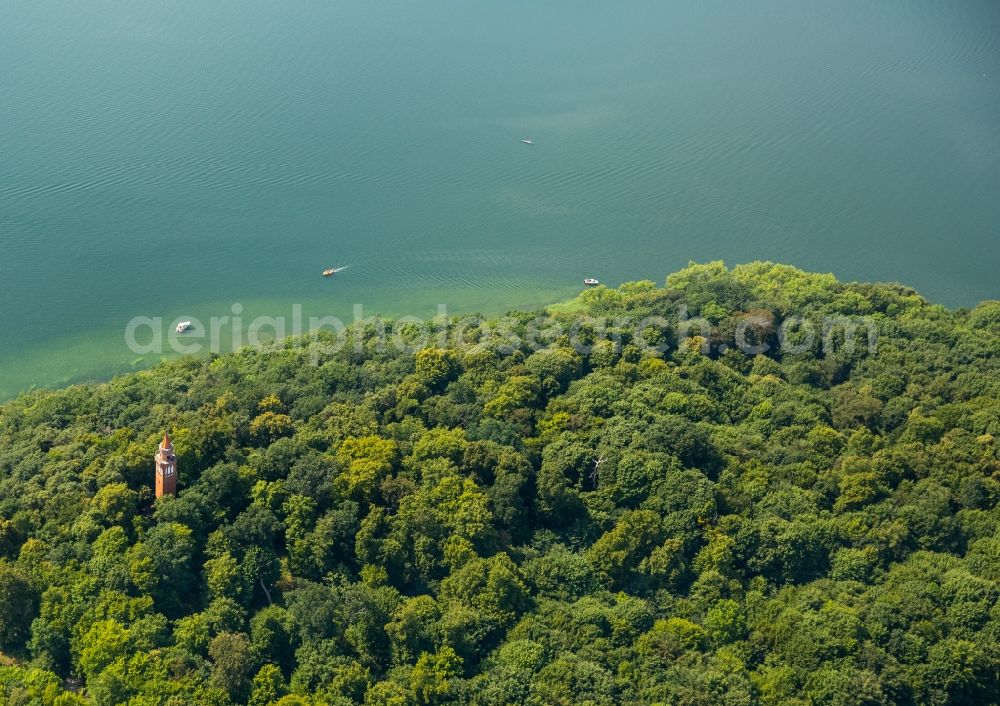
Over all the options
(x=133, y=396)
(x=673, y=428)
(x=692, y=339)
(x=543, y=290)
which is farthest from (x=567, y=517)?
(x=543, y=290)

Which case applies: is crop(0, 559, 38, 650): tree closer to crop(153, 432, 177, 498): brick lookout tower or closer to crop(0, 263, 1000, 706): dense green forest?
crop(0, 263, 1000, 706): dense green forest

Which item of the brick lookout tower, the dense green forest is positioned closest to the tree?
the dense green forest

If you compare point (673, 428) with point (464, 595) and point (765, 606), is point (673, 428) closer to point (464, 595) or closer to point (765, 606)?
point (765, 606)

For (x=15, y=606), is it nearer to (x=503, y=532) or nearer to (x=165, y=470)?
(x=165, y=470)

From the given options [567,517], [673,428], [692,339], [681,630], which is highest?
[692,339]

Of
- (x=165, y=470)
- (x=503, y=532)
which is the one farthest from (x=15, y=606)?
(x=503, y=532)

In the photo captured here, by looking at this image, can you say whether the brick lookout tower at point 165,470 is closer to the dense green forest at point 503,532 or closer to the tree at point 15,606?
the dense green forest at point 503,532

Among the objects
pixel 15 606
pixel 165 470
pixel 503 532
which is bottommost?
pixel 15 606
